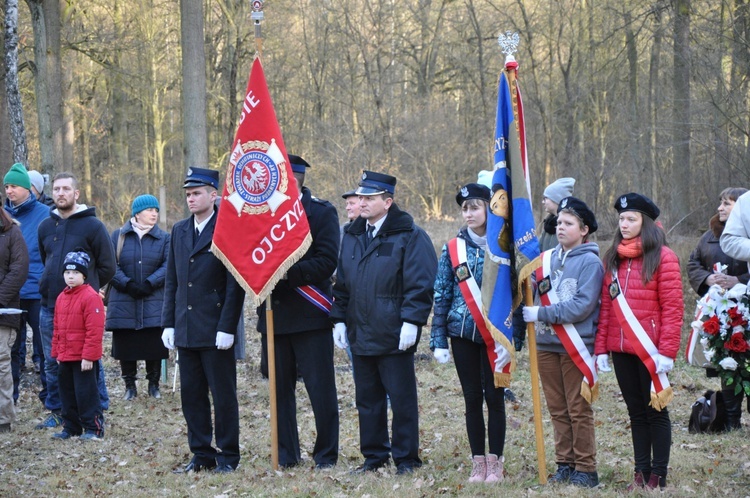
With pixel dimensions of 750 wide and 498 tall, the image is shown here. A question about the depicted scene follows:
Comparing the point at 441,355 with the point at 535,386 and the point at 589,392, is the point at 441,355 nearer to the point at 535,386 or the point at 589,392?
the point at 535,386

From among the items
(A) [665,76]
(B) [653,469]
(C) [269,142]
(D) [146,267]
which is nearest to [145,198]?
(D) [146,267]

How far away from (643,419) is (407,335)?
5.68ft

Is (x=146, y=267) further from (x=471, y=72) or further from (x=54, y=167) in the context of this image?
(x=471, y=72)

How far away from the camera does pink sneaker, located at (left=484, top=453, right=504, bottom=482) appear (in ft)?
20.7

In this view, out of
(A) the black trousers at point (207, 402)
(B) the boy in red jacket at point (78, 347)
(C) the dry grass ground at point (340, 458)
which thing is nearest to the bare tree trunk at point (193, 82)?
(C) the dry grass ground at point (340, 458)

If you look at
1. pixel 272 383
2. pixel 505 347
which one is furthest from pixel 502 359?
pixel 272 383

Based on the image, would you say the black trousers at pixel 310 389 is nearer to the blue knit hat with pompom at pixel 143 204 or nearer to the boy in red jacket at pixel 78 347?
the boy in red jacket at pixel 78 347

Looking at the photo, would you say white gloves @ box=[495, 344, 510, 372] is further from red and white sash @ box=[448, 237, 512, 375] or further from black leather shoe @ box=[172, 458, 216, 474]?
black leather shoe @ box=[172, 458, 216, 474]

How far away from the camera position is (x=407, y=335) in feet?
20.7

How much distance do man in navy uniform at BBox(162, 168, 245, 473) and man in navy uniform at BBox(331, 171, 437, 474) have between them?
909mm

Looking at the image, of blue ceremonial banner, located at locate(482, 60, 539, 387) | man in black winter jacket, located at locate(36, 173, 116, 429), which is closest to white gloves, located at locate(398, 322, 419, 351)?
blue ceremonial banner, located at locate(482, 60, 539, 387)

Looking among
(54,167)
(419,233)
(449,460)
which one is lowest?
(449,460)

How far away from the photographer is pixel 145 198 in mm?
10180

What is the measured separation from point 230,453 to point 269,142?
8.26 feet
